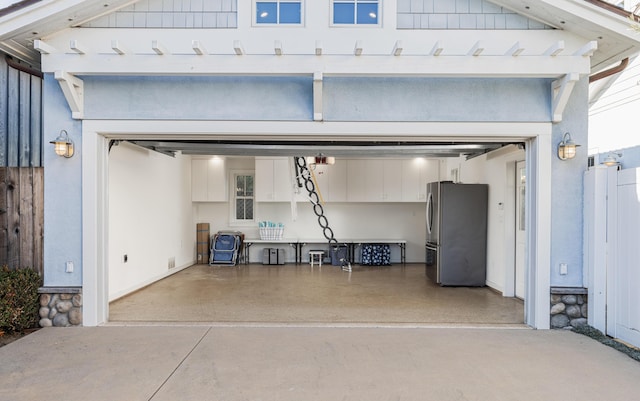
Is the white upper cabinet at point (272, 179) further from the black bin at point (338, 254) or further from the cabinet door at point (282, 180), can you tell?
the black bin at point (338, 254)

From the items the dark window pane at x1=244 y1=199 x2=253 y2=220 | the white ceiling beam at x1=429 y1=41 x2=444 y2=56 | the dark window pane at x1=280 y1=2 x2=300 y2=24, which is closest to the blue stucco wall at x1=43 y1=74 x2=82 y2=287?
the dark window pane at x1=280 y1=2 x2=300 y2=24

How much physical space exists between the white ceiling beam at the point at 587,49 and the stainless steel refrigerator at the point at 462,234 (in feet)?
10.4

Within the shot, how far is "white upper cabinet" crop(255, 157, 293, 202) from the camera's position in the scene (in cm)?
948

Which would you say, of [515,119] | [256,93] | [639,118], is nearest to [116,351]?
[256,93]

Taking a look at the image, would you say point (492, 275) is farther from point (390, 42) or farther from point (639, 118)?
point (390, 42)

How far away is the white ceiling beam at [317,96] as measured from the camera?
4.19m

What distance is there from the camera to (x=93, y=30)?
14.8 ft

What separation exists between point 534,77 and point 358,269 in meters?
5.77

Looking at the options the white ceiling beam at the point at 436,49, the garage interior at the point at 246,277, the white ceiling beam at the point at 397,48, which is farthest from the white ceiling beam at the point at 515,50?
the garage interior at the point at 246,277

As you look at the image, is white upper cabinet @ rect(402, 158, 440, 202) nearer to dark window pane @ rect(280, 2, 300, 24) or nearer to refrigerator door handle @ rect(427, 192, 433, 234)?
refrigerator door handle @ rect(427, 192, 433, 234)

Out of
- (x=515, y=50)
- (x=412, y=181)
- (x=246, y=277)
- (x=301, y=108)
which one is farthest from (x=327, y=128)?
(x=412, y=181)

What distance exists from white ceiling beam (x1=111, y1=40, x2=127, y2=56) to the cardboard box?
240 inches

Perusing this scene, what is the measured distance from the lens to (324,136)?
4633 mm

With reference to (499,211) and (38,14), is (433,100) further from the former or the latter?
(38,14)
